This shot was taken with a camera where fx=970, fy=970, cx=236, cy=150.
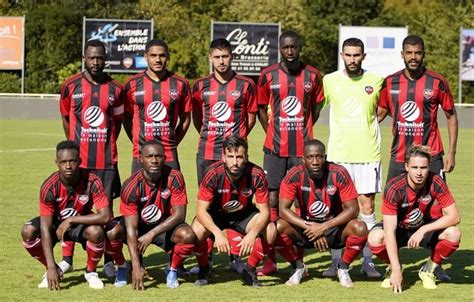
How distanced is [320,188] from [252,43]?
2941 cm

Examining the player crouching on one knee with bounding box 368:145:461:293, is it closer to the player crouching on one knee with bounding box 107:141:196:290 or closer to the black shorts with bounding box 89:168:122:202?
the player crouching on one knee with bounding box 107:141:196:290

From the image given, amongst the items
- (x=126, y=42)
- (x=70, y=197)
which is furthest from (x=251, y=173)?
(x=126, y=42)

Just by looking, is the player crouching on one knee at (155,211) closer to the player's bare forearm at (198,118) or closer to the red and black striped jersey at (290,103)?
the player's bare forearm at (198,118)

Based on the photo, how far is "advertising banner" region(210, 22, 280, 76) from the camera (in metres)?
36.3

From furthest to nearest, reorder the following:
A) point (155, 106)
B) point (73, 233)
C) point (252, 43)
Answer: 1. point (252, 43)
2. point (155, 106)
3. point (73, 233)

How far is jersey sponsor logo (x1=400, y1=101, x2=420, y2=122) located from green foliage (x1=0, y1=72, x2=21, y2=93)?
108 ft

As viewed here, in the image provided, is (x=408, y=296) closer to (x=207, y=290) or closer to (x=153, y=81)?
(x=207, y=290)

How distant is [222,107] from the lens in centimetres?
809

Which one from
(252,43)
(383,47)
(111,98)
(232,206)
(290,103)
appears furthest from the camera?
(252,43)

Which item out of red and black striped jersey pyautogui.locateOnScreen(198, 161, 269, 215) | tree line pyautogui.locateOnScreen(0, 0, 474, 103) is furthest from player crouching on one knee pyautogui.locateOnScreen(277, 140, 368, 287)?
tree line pyautogui.locateOnScreen(0, 0, 474, 103)

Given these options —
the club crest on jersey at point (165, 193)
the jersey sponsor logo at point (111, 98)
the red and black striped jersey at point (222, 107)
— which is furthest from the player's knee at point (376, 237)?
the jersey sponsor logo at point (111, 98)

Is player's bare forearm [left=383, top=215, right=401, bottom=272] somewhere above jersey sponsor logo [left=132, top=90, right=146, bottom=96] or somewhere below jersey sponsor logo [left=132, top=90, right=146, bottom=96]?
below

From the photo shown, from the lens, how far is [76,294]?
272 inches

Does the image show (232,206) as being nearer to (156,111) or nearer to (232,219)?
(232,219)
